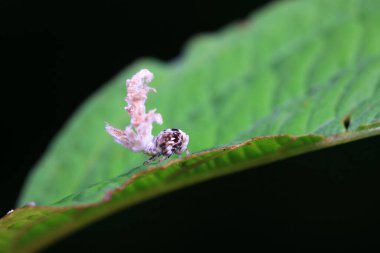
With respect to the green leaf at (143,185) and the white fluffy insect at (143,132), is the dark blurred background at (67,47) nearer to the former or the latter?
the white fluffy insect at (143,132)

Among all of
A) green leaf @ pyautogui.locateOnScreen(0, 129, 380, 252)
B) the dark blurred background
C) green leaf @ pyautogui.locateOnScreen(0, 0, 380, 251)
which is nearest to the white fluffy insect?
green leaf @ pyautogui.locateOnScreen(0, 0, 380, 251)

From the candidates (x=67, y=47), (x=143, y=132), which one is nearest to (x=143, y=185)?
(x=143, y=132)

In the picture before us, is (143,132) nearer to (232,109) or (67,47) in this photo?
(232,109)

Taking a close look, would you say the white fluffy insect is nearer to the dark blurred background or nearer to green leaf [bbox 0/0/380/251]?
green leaf [bbox 0/0/380/251]

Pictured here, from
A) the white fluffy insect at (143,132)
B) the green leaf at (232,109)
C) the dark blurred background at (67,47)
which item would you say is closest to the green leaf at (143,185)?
the green leaf at (232,109)

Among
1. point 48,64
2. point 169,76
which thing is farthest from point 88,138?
point 48,64
